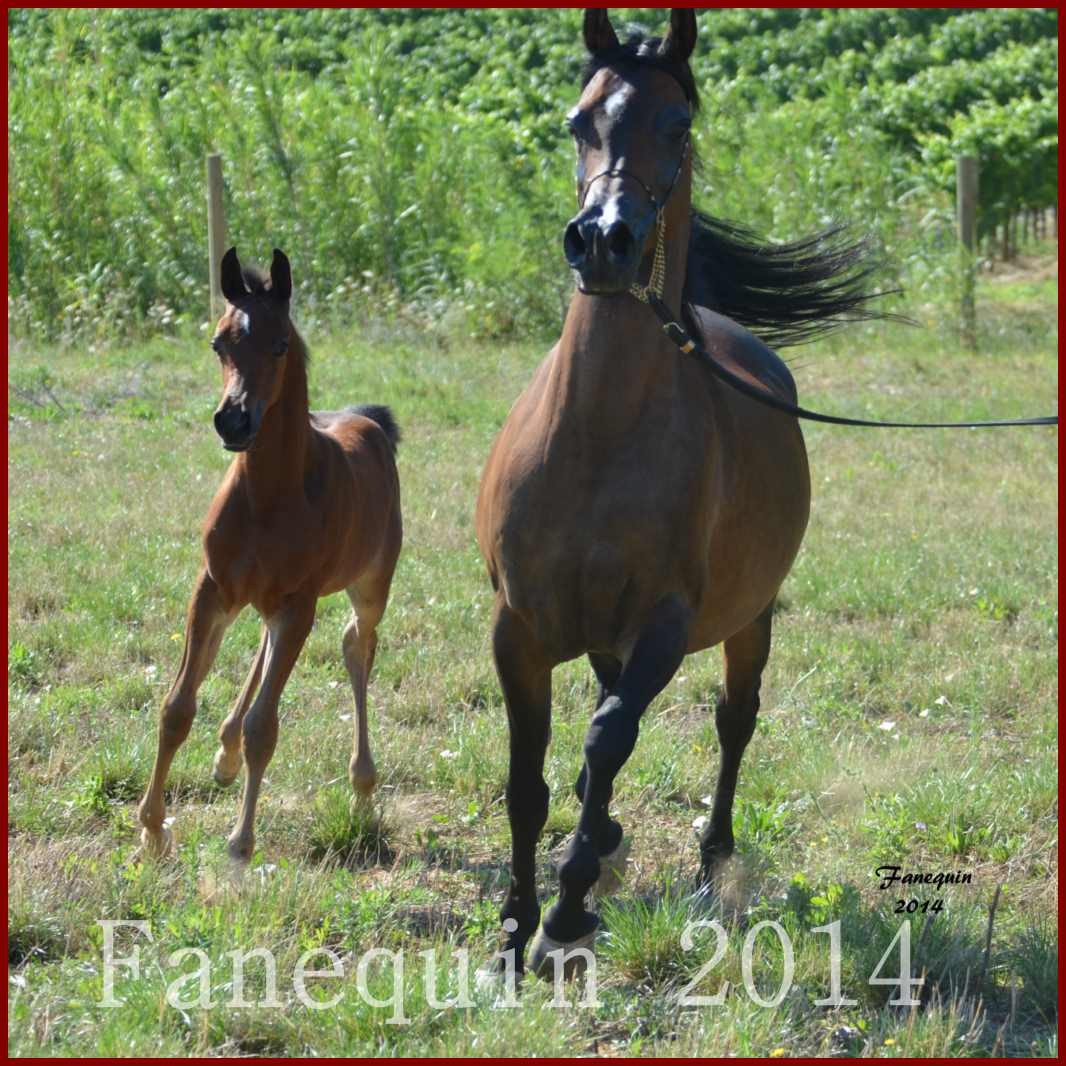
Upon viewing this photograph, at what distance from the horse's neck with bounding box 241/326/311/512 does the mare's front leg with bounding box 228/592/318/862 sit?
1.15 ft

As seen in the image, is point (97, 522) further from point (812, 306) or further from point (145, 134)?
point (145, 134)

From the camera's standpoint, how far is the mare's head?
3279 millimetres

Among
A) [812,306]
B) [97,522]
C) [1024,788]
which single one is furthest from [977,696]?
[97,522]

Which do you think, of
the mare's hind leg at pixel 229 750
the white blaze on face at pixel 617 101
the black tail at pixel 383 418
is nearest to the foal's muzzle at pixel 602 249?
the white blaze on face at pixel 617 101

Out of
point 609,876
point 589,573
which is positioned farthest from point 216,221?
point 589,573

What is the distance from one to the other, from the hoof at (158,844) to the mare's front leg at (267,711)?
20 cm

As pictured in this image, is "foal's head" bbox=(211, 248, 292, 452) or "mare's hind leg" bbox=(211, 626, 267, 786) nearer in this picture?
"foal's head" bbox=(211, 248, 292, 452)

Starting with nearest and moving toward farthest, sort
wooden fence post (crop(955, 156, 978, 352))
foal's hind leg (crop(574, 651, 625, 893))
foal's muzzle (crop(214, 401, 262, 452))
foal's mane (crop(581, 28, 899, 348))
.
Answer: foal's hind leg (crop(574, 651, 625, 893))
foal's muzzle (crop(214, 401, 262, 452))
foal's mane (crop(581, 28, 899, 348))
wooden fence post (crop(955, 156, 978, 352))

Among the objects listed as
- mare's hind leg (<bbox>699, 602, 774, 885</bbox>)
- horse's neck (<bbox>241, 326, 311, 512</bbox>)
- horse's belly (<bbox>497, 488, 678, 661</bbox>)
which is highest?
horse's neck (<bbox>241, 326, 311, 512</bbox>)

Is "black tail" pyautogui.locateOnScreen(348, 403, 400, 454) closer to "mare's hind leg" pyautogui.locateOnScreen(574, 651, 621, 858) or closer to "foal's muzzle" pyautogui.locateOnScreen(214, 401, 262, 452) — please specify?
"foal's muzzle" pyautogui.locateOnScreen(214, 401, 262, 452)

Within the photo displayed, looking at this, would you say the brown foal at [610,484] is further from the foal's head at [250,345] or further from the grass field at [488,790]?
the foal's head at [250,345]

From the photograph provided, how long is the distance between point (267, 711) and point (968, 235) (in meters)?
11.8

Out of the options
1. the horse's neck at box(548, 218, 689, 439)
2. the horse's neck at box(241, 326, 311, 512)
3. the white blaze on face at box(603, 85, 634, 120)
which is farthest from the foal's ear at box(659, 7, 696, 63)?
the horse's neck at box(241, 326, 311, 512)

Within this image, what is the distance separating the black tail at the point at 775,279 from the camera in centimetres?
513
